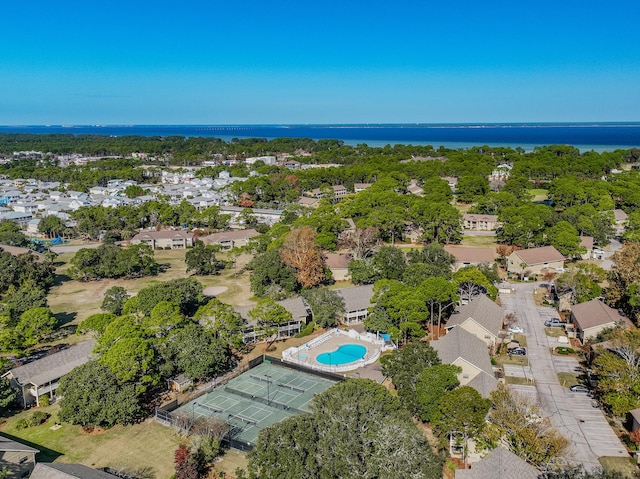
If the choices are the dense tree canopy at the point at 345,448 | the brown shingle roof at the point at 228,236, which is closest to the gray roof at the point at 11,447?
the dense tree canopy at the point at 345,448

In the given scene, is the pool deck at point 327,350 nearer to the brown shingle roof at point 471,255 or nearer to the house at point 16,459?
the house at point 16,459

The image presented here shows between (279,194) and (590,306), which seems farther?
(279,194)

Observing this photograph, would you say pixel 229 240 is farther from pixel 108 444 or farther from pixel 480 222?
pixel 108 444

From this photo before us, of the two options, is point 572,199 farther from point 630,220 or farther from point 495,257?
point 495,257

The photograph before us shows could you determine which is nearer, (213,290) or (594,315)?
(594,315)

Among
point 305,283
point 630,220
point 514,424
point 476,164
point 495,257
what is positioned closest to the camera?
point 514,424

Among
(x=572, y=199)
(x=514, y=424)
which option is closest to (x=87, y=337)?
(x=514, y=424)

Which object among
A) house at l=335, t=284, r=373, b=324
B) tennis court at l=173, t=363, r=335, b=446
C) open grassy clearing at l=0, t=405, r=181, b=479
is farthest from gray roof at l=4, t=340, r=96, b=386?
house at l=335, t=284, r=373, b=324

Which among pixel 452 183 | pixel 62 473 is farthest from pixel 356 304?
pixel 452 183
